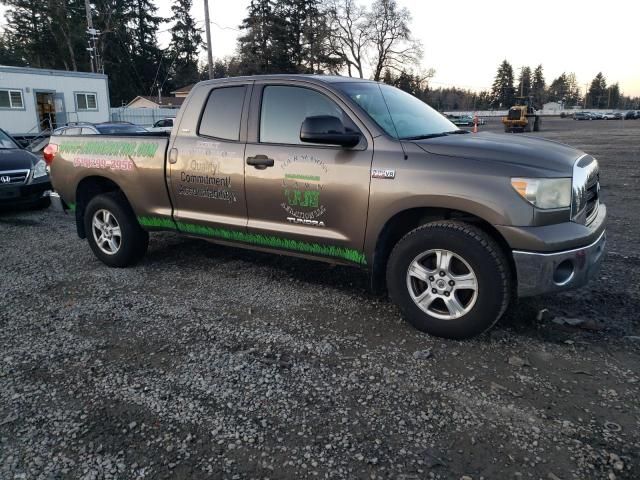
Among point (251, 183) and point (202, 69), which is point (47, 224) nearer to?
point (251, 183)

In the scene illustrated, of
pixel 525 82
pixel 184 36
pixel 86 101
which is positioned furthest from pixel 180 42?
pixel 525 82

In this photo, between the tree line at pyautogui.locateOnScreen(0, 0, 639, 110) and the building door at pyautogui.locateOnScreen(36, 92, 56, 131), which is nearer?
the building door at pyautogui.locateOnScreen(36, 92, 56, 131)

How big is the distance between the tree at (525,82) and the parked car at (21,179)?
125m

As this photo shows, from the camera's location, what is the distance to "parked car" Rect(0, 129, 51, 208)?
8.20 metres

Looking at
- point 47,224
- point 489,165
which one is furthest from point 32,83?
point 489,165

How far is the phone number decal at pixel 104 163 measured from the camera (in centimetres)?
501

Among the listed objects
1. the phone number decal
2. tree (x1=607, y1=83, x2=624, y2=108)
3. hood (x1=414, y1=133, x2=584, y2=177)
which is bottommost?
the phone number decal

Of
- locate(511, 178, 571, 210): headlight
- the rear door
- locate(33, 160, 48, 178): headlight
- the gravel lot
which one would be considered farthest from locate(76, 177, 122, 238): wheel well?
locate(511, 178, 571, 210): headlight

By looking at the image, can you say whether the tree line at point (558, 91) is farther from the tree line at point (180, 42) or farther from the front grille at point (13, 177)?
→ the front grille at point (13, 177)

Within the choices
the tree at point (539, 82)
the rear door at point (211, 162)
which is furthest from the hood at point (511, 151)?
the tree at point (539, 82)

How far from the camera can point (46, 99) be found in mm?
27812

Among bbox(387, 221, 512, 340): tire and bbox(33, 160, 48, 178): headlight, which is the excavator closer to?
bbox(33, 160, 48, 178): headlight

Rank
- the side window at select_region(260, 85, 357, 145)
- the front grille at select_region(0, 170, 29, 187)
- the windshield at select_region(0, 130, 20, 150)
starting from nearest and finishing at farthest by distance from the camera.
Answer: the side window at select_region(260, 85, 357, 145) → the front grille at select_region(0, 170, 29, 187) → the windshield at select_region(0, 130, 20, 150)

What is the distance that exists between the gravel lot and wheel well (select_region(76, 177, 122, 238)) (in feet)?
3.04
